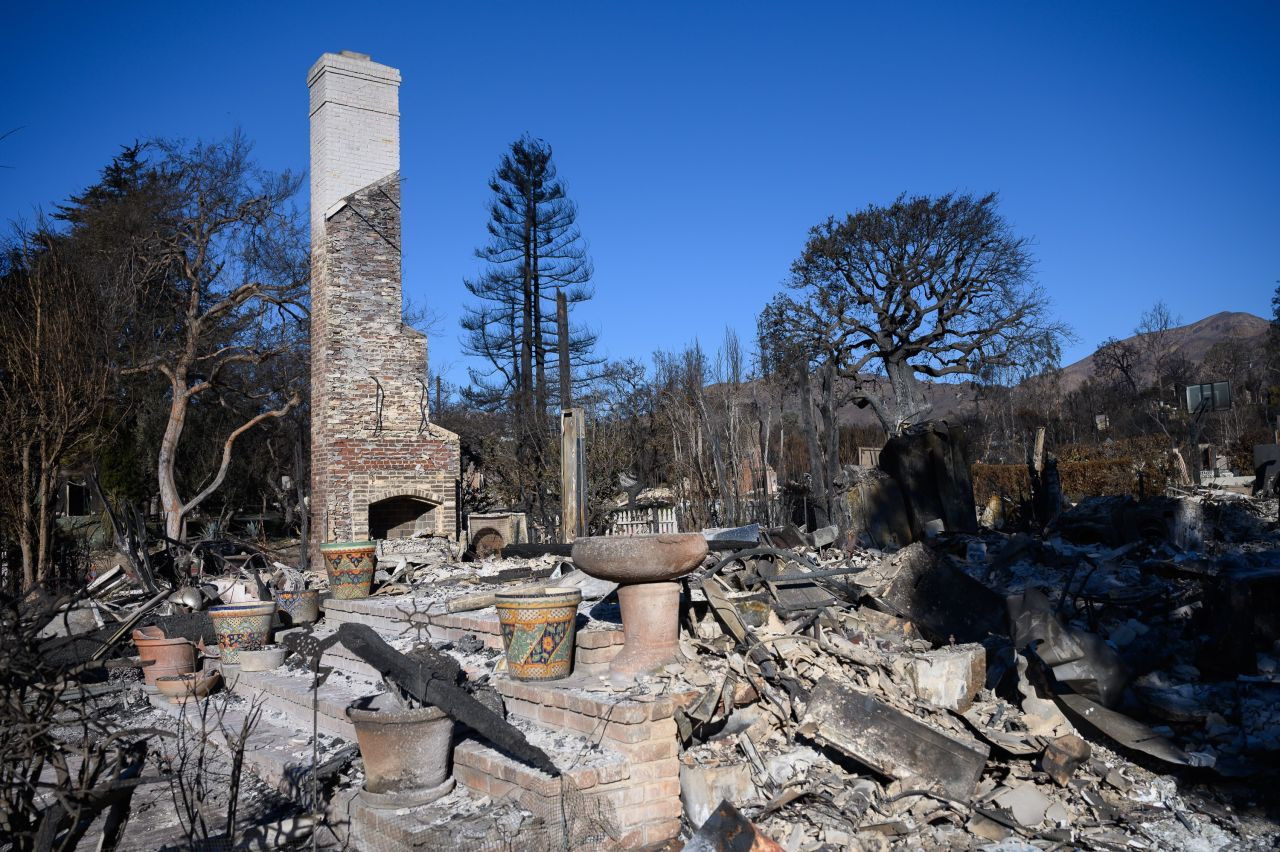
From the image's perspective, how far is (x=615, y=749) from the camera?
5160mm

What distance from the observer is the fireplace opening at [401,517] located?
14508 mm

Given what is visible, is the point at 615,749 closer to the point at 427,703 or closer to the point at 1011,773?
the point at 427,703

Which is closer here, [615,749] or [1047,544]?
[615,749]

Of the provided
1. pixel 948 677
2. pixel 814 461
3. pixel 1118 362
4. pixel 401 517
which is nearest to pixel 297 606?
pixel 401 517

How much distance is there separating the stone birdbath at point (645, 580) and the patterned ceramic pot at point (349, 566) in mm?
4093

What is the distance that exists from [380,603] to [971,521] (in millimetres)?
7519

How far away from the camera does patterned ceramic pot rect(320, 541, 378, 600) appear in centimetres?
925

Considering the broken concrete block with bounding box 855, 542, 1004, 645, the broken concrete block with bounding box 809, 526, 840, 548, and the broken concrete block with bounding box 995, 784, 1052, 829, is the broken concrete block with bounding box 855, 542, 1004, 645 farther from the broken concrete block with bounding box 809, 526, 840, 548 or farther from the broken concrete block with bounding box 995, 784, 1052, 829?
the broken concrete block with bounding box 809, 526, 840, 548

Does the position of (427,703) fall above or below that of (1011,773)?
above

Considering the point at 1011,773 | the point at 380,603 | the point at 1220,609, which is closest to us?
the point at 1011,773

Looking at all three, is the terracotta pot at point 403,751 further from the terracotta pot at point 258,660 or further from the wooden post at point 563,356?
the wooden post at point 563,356

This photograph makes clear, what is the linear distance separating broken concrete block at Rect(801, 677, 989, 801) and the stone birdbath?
3.54 ft

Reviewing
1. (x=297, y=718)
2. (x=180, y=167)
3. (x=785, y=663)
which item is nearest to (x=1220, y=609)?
(x=785, y=663)

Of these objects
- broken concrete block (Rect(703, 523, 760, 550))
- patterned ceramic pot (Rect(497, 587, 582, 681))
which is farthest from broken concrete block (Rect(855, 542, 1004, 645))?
patterned ceramic pot (Rect(497, 587, 582, 681))
